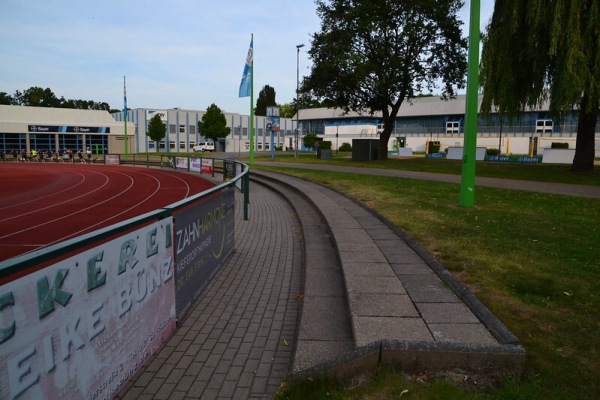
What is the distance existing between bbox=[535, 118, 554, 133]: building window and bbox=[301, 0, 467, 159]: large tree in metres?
28.9

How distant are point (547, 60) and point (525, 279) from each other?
64.7 feet

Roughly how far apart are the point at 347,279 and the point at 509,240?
3895mm

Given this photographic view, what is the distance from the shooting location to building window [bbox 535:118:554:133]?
2394 inches

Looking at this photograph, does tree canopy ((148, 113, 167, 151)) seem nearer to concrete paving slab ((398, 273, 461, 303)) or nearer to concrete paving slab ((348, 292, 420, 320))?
concrete paving slab ((398, 273, 461, 303))

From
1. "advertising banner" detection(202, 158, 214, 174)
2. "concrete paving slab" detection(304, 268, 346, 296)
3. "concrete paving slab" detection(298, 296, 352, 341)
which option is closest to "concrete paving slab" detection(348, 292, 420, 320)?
"concrete paving slab" detection(298, 296, 352, 341)

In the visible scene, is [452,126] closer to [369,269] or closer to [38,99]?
[369,269]

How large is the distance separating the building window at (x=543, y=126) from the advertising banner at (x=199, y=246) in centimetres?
6444

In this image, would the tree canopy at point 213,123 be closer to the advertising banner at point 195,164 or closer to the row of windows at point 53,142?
the row of windows at point 53,142

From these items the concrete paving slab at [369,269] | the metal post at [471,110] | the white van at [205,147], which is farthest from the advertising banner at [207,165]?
the white van at [205,147]

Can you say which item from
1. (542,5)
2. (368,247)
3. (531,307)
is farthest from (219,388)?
(542,5)

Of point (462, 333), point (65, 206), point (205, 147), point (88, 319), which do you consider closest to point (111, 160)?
point (205, 147)

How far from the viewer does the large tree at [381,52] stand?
35.2m

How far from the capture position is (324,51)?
1470 inches

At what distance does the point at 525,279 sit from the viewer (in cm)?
580
